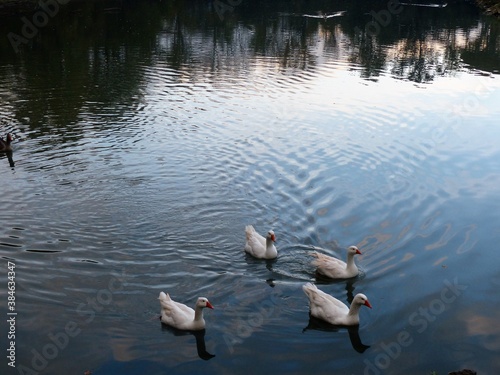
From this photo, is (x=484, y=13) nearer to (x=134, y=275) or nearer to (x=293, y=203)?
(x=293, y=203)

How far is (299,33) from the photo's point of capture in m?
61.5

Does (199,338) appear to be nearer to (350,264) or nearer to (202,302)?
(202,302)

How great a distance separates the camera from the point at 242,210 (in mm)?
19328

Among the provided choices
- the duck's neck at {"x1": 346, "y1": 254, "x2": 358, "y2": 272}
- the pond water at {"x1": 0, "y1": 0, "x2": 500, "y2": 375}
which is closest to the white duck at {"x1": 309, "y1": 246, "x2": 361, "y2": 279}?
the duck's neck at {"x1": 346, "y1": 254, "x2": 358, "y2": 272}

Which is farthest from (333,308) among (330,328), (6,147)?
(6,147)

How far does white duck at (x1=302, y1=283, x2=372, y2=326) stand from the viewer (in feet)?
44.3

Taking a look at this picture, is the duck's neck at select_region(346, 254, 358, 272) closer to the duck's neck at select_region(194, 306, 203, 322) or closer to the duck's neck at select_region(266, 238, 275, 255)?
the duck's neck at select_region(266, 238, 275, 255)

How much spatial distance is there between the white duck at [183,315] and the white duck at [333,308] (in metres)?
2.31

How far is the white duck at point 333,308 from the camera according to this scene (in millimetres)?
13516

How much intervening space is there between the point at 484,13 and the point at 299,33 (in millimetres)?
31693

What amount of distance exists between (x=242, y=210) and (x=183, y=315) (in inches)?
256

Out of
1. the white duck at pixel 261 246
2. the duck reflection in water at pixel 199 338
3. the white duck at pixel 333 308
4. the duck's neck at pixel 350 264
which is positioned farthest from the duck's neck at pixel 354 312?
the white duck at pixel 261 246

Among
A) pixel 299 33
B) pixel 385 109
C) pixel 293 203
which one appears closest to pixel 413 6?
pixel 299 33

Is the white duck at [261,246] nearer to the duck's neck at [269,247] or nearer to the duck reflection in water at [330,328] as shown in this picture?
the duck's neck at [269,247]
